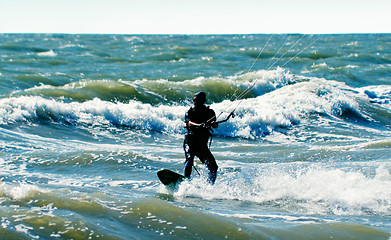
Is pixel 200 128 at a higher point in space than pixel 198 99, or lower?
lower

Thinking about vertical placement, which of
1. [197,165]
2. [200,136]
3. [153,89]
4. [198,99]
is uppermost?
[153,89]

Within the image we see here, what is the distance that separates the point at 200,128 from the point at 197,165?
2.66m

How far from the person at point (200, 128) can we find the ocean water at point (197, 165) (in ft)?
1.29

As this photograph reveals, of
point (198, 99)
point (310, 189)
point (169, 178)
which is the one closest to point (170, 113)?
Answer: point (169, 178)

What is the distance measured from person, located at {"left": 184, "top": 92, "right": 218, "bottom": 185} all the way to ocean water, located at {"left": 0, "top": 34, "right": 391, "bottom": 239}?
1.29 ft

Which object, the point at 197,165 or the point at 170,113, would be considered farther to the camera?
the point at 170,113

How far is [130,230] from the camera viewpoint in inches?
223

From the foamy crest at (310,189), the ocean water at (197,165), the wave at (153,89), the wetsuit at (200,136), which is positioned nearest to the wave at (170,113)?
the ocean water at (197,165)

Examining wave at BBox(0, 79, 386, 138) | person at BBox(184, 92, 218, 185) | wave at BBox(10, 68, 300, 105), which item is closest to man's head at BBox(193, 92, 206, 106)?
person at BBox(184, 92, 218, 185)

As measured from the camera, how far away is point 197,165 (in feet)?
34.8

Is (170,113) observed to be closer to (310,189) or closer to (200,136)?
(200,136)

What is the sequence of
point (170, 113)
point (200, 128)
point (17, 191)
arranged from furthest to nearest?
point (170, 113), point (200, 128), point (17, 191)

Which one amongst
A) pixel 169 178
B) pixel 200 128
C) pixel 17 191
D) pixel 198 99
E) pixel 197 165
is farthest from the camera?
pixel 197 165

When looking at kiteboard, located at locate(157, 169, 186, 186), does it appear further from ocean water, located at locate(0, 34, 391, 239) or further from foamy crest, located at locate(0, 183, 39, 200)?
foamy crest, located at locate(0, 183, 39, 200)
